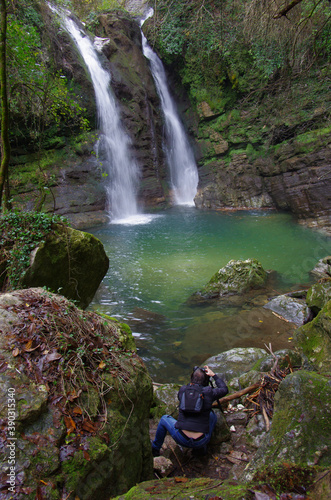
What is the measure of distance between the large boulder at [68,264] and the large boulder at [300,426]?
2.62 metres

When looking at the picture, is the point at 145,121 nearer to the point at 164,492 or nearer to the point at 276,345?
the point at 276,345

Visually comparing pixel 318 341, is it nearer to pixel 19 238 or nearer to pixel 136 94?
pixel 19 238

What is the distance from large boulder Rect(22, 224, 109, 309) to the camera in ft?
12.3

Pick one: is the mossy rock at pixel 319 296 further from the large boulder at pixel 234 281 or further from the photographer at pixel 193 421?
the photographer at pixel 193 421

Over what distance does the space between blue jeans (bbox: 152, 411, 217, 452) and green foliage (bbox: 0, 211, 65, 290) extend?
2386 mm

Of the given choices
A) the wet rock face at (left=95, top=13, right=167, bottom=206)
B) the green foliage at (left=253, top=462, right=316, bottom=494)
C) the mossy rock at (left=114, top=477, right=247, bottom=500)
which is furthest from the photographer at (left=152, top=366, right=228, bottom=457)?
the wet rock face at (left=95, top=13, right=167, bottom=206)

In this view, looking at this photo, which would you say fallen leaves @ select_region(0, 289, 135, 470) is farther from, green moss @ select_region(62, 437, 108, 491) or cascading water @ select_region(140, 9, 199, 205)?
cascading water @ select_region(140, 9, 199, 205)

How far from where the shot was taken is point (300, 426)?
5.73 feet

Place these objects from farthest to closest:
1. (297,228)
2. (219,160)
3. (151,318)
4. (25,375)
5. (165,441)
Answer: (219,160) → (297,228) → (151,318) → (165,441) → (25,375)

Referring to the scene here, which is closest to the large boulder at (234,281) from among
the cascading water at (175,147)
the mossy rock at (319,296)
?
the mossy rock at (319,296)

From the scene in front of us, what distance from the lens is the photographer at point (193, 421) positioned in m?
2.69

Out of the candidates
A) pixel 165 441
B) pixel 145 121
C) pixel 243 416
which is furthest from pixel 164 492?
pixel 145 121

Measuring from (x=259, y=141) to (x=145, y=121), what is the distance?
28.2 feet

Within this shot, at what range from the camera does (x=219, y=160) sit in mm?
20172
